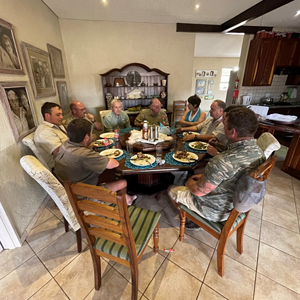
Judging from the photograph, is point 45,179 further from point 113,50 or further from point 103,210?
point 113,50

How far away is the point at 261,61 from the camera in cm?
380

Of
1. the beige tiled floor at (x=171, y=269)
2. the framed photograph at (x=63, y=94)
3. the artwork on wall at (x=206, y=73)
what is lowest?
the beige tiled floor at (x=171, y=269)

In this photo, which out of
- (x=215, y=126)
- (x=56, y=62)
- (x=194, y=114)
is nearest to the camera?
(x=215, y=126)

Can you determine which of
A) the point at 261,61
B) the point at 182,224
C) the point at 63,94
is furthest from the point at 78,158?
the point at 261,61

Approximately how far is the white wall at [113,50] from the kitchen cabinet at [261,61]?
148 centimetres

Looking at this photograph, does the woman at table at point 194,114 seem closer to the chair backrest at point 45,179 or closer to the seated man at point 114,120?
the seated man at point 114,120

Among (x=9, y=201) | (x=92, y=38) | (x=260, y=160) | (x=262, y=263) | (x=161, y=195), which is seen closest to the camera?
(x=260, y=160)

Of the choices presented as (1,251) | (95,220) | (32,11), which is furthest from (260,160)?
(32,11)

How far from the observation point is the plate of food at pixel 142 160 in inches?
56.6

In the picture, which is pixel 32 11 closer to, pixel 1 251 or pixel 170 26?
pixel 170 26

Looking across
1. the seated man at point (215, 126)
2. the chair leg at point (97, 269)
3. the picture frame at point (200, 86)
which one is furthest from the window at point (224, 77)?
the chair leg at point (97, 269)

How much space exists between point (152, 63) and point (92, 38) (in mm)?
1504

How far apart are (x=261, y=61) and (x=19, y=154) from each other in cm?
518

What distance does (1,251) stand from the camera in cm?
154
